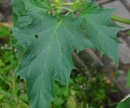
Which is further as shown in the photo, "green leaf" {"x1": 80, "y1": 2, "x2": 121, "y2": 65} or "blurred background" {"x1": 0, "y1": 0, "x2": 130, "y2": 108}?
Result: "blurred background" {"x1": 0, "y1": 0, "x2": 130, "y2": 108}

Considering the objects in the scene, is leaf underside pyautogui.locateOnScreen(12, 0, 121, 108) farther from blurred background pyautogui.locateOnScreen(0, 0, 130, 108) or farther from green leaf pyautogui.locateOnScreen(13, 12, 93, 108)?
blurred background pyautogui.locateOnScreen(0, 0, 130, 108)

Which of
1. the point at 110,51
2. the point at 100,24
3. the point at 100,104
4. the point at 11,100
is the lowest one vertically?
the point at 100,104

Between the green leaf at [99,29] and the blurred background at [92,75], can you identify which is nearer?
the green leaf at [99,29]

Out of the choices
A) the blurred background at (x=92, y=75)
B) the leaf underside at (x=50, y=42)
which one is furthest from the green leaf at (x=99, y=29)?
the blurred background at (x=92, y=75)

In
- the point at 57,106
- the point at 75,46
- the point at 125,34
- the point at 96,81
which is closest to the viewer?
the point at 75,46

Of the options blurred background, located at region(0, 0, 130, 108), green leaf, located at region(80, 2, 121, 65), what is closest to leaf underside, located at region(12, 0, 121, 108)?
green leaf, located at region(80, 2, 121, 65)

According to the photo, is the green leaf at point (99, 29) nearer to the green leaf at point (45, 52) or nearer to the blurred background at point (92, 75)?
the green leaf at point (45, 52)

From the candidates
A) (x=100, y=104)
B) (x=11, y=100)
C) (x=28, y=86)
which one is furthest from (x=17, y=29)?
(x=100, y=104)

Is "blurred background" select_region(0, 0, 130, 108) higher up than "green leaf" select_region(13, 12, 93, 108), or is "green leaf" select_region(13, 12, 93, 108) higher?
"green leaf" select_region(13, 12, 93, 108)

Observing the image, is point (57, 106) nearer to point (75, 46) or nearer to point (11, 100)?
point (11, 100)
